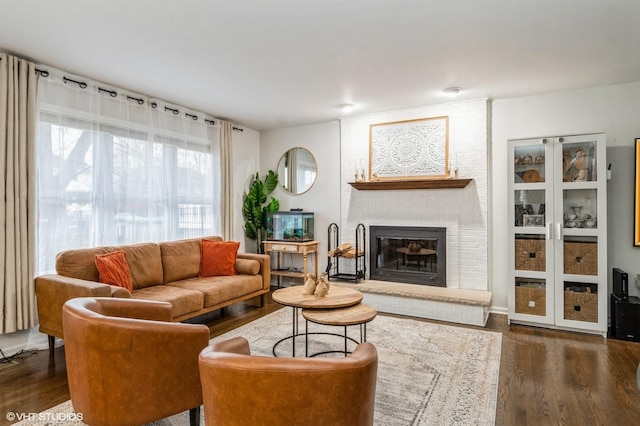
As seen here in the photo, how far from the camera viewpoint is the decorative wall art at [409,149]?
15.2 feet

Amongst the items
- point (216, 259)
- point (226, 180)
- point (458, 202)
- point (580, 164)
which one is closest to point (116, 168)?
point (216, 259)

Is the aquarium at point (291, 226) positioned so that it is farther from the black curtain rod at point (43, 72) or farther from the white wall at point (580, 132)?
the black curtain rod at point (43, 72)

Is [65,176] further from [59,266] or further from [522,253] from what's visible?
[522,253]

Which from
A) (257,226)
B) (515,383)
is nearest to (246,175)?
(257,226)

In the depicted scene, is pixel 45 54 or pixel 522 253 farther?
pixel 522 253

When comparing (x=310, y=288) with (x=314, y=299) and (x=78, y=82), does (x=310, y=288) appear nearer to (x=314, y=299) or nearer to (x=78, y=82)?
(x=314, y=299)

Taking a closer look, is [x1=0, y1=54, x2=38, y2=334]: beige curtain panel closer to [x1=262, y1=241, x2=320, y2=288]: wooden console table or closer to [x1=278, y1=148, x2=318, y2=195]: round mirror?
[x1=262, y1=241, x2=320, y2=288]: wooden console table

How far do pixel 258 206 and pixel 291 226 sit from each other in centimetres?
73

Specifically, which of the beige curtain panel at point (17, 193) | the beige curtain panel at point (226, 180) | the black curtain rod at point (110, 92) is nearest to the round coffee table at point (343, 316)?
the beige curtain panel at point (17, 193)

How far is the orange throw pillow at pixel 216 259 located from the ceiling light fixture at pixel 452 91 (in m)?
3.13

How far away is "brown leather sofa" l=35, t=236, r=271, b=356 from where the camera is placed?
2918 mm

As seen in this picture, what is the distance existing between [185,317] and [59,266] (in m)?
1.16

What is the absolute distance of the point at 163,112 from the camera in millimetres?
4426

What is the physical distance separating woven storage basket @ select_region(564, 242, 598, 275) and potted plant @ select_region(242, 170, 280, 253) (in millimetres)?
3941
